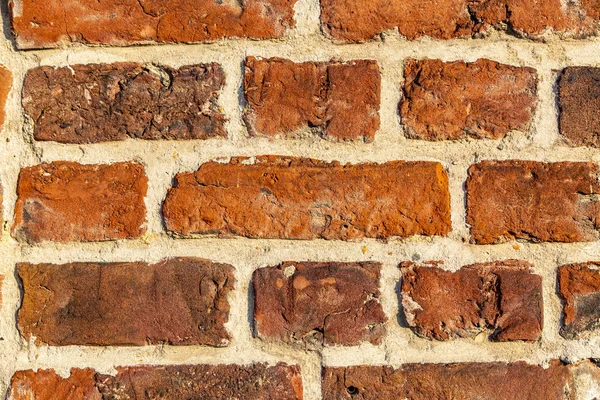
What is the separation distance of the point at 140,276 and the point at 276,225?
0.52ft

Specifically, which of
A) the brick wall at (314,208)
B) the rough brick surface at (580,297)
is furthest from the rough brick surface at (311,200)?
the rough brick surface at (580,297)

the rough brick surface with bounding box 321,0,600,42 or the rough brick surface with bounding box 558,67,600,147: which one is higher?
the rough brick surface with bounding box 321,0,600,42

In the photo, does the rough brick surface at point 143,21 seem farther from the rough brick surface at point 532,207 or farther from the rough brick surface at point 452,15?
the rough brick surface at point 532,207

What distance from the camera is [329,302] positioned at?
2.19 feet

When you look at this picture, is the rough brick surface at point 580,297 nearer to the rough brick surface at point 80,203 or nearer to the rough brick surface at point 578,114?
the rough brick surface at point 578,114

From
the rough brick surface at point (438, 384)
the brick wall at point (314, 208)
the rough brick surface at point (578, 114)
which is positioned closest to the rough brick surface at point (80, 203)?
the brick wall at point (314, 208)

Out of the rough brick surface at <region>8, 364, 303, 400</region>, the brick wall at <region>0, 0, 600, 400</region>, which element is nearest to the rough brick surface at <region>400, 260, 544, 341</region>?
the brick wall at <region>0, 0, 600, 400</region>

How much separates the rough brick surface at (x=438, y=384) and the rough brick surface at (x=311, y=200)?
147 mm

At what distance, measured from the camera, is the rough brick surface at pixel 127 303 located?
2.20ft

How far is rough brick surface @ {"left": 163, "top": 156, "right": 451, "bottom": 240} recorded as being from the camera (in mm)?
663

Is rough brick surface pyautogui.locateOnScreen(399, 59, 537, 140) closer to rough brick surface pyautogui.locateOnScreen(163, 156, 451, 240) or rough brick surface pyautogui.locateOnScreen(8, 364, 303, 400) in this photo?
rough brick surface pyautogui.locateOnScreen(163, 156, 451, 240)

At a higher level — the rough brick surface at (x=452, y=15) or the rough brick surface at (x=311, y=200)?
the rough brick surface at (x=452, y=15)

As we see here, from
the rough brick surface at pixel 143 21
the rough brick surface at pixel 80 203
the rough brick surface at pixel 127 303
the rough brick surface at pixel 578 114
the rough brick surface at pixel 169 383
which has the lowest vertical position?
the rough brick surface at pixel 169 383

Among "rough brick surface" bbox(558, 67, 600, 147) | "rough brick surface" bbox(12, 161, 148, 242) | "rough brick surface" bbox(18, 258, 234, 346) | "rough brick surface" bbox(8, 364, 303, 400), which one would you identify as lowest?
"rough brick surface" bbox(8, 364, 303, 400)
